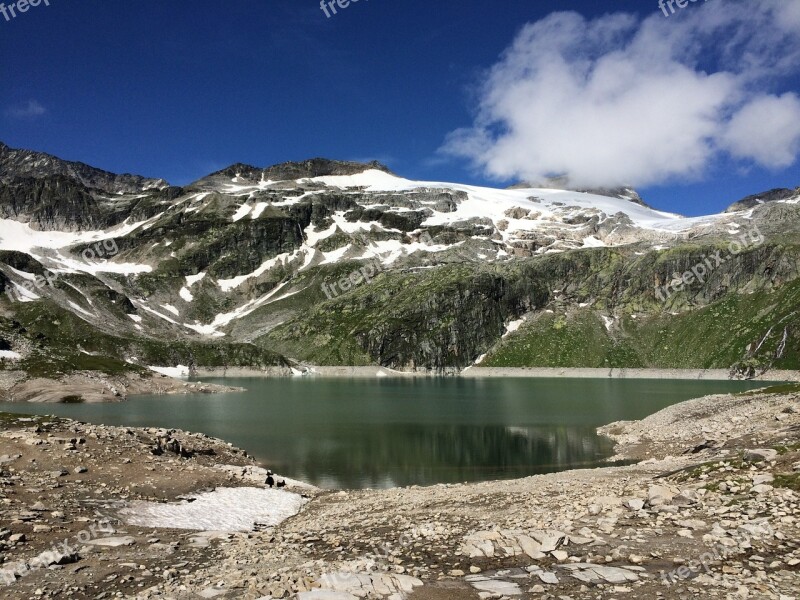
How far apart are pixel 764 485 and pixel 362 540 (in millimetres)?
15257

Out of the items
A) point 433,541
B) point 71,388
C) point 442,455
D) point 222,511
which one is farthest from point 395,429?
point 71,388

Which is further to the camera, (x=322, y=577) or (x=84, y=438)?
(x=84, y=438)

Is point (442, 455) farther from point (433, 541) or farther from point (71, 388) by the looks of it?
point (71, 388)

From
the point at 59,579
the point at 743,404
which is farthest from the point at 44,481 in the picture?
the point at 743,404

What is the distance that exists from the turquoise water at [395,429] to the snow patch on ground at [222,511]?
33.2ft

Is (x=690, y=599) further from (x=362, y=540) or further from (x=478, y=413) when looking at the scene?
(x=478, y=413)

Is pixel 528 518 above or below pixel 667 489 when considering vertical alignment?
below

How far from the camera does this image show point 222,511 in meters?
31.1

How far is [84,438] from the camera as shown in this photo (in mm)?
39219

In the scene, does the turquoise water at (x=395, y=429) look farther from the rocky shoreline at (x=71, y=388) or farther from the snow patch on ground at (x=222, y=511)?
the snow patch on ground at (x=222, y=511)

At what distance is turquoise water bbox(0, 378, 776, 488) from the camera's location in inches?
2068

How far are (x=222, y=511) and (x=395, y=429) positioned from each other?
4952 centimetres

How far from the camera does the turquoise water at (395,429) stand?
52.5 metres

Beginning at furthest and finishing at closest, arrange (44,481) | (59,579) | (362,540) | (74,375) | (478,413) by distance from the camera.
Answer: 1. (74,375)
2. (478,413)
3. (44,481)
4. (362,540)
5. (59,579)
